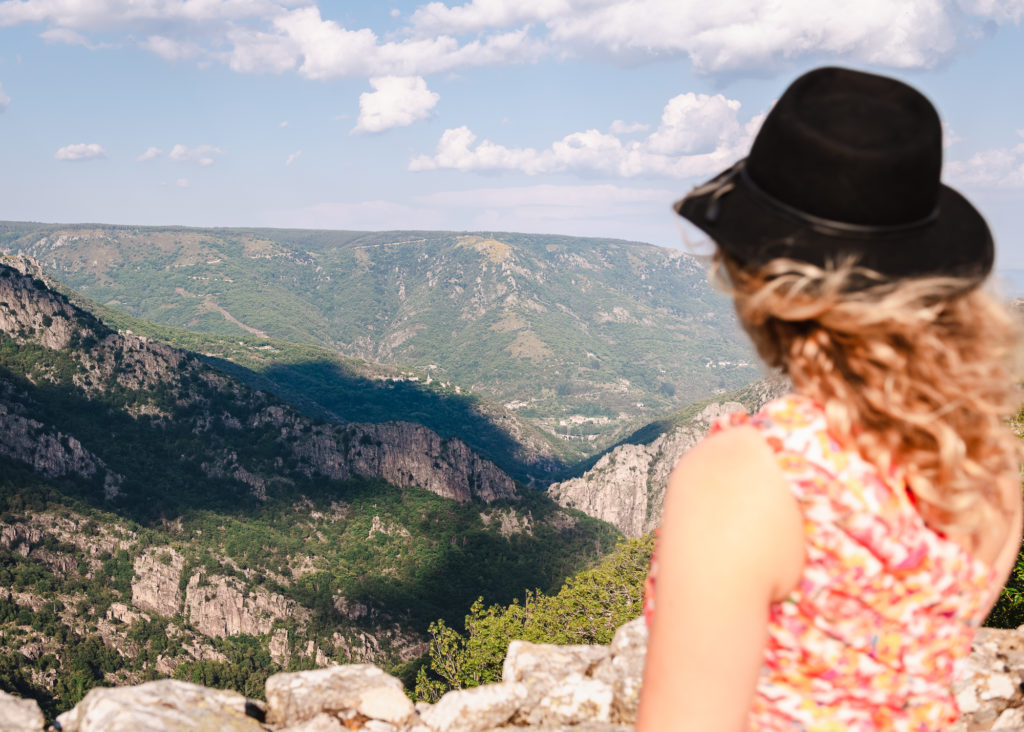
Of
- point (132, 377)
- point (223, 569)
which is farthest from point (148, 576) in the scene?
point (132, 377)

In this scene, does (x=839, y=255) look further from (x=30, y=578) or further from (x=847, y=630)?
(x=30, y=578)

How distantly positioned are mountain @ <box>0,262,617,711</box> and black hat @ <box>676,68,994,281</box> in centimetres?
12096

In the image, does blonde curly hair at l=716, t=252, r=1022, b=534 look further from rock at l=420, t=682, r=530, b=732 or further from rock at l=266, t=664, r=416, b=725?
rock at l=266, t=664, r=416, b=725

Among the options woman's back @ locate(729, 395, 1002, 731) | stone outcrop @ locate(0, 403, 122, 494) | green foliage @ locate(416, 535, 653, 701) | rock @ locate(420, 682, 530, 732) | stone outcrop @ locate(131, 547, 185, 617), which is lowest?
stone outcrop @ locate(131, 547, 185, 617)

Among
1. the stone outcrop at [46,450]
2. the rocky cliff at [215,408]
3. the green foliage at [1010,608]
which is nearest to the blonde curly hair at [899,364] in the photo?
the green foliage at [1010,608]

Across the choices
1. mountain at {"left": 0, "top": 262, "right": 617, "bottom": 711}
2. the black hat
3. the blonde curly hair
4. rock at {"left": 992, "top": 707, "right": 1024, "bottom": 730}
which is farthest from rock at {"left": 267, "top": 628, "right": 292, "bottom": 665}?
the black hat

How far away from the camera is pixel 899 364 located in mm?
2186

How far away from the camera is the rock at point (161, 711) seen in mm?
7285

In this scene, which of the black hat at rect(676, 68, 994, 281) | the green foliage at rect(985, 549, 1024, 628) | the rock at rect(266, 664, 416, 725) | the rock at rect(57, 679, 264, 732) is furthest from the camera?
the green foliage at rect(985, 549, 1024, 628)

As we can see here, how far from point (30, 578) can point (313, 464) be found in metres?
74.3

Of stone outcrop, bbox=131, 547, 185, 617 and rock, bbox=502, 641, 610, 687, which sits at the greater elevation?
rock, bbox=502, 641, 610, 687

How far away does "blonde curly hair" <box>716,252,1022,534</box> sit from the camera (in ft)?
7.07

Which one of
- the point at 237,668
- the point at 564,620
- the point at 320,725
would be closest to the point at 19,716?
the point at 320,725

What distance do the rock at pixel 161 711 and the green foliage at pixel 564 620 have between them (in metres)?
28.6
